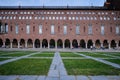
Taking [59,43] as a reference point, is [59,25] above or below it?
above

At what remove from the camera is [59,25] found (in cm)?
5966

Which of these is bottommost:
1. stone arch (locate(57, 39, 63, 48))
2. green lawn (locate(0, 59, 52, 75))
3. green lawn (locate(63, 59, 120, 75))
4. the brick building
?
green lawn (locate(63, 59, 120, 75))

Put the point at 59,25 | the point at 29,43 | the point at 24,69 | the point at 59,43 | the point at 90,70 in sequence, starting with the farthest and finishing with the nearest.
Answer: the point at 59,43
the point at 29,43
the point at 59,25
the point at 24,69
the point at 90,70

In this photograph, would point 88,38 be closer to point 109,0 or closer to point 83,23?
point 83,23

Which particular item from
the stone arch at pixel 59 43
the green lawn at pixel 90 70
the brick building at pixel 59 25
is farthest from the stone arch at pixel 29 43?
the green lawn at pixel 90 70

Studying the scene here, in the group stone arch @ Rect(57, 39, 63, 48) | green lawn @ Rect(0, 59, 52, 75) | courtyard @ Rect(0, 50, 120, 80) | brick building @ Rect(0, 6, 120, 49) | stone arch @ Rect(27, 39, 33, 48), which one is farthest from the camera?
stone arch @ Rect(57, 39, 63, 48)

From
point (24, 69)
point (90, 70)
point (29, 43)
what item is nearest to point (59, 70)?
point (90, 70)

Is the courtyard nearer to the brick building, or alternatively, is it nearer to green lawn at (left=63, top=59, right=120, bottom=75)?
green lawn at (left=63, top=59, right=120, bottom=75)

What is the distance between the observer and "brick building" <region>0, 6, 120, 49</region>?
194ft

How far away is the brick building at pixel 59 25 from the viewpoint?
59125 millimetres

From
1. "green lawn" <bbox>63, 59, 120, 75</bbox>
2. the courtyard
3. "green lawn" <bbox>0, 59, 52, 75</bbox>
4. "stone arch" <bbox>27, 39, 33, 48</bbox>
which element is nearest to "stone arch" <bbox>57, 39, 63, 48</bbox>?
"stone arch" <bbox>27, 39, 33, 48</bbox>

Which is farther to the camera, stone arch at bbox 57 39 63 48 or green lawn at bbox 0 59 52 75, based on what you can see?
stone arch at bbox 57 39 63 48

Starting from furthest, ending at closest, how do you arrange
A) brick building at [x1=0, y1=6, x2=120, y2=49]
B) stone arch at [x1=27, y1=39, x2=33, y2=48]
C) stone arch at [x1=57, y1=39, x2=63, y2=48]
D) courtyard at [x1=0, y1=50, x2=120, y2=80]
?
stone arch at [x1=57, y1=39, x2=63, y2=48], stone arch at [x1=27, y1=39, x2=33, y2=48], brick building at [x1=0, y1=6, x2=120, y2=49], courtyard at [x1=0, y1=50, x2=120, y2=80]

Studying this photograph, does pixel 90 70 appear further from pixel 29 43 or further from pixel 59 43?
pixel 29 43
